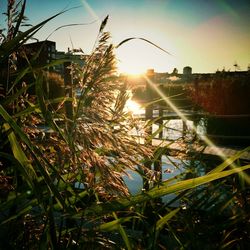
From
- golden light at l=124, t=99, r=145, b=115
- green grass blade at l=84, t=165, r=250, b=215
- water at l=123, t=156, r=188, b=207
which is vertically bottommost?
water at l=123, t=156, r=188, b=207

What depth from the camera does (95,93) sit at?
1.20m

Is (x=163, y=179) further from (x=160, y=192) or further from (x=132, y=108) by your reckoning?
(x=160, y=192)

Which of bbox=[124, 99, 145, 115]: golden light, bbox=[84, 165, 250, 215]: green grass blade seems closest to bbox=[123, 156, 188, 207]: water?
bbox=[124, 99, 145, 115]: golden light

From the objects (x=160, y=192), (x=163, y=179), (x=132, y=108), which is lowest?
(x=163, y=179)

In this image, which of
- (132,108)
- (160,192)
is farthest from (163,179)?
(160,192)

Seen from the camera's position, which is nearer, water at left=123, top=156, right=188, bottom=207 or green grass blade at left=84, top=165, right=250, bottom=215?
green grass blade at left=84, top=165, right=250, bottom=215

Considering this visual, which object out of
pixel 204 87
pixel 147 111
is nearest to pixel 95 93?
pixel 147 111

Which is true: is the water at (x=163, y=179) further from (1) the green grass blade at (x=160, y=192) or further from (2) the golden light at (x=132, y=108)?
(1) the green grass blade at (x=160, y=192)

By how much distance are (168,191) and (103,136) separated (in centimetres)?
31

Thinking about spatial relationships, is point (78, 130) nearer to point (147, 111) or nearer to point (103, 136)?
point (103, 136)

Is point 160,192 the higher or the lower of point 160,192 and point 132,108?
the lower

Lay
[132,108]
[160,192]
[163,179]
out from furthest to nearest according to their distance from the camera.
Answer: [163,179], [132,108], [160,192]

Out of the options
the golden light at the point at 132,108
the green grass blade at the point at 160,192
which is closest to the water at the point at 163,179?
the golden light at the point at 132,108

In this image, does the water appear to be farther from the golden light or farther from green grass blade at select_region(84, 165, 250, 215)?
green grass blade at select_region(84, 165, 250, 215)
